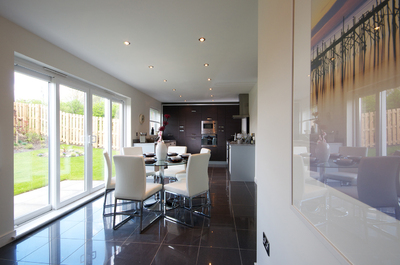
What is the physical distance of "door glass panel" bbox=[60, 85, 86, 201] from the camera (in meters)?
3.25

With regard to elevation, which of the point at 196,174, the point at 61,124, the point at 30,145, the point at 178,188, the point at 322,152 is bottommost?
the point at 178,188

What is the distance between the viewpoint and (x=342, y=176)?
0.46 m

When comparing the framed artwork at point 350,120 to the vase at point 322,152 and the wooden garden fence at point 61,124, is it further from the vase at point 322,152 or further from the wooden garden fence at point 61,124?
the wooden garden fence at point 61,124

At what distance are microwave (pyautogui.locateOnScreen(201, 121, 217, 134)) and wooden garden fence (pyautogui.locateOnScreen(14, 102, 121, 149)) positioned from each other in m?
4.48

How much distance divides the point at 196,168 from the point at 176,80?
2.81 meters

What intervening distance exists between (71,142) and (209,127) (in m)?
5.50

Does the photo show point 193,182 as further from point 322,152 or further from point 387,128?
point 387,128

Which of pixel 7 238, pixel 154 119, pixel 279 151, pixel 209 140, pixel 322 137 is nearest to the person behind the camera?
pixel 322 137

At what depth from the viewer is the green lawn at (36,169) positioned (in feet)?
8.32

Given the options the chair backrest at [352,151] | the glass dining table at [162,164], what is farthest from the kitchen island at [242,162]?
the chair backrest at [352,151]

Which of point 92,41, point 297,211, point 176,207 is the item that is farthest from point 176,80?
point 297,211

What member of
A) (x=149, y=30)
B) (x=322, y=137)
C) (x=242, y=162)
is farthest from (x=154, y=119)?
(x=322, y=137)

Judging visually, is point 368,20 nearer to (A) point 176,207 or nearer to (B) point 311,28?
(B) point 311,28

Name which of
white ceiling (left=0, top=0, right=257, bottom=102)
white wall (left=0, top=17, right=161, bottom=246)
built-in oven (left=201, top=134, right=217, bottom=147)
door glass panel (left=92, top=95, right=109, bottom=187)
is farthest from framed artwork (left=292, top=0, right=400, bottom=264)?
built-in oven (left=201, top=134, right=217, bottom=147)
